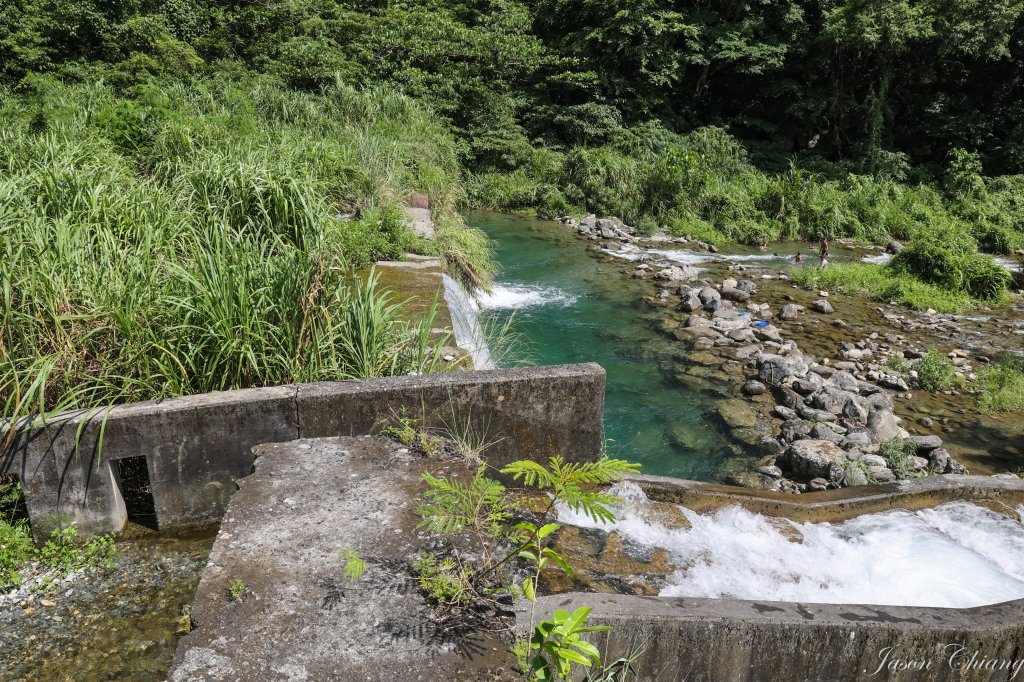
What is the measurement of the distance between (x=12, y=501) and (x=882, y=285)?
13.3m

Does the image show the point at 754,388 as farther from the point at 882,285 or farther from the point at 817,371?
the point at 882,285

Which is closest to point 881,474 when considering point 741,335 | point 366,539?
point 741,335

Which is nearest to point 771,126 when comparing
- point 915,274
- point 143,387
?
point 915,274

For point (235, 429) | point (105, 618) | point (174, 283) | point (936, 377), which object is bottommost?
point (936, 377)

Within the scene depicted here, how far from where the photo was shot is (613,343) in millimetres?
9648

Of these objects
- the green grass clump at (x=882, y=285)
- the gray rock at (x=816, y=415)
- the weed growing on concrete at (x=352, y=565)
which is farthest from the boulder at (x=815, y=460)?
the green grass clump at (x=882, y=285)

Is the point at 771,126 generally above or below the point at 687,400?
above

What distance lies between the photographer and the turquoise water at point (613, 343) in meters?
6.96

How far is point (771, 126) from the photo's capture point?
23.2 metres

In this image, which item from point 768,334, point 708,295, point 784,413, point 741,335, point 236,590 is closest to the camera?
point 236,590

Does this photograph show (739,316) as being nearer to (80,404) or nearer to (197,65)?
(80,404)

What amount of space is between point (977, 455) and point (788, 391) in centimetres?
191

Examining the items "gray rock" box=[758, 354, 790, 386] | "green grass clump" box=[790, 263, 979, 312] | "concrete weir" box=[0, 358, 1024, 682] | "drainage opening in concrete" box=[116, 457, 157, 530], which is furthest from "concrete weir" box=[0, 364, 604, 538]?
"green grass clump" box=[790, 263, 979, 312]

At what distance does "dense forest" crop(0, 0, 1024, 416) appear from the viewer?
4012mm
